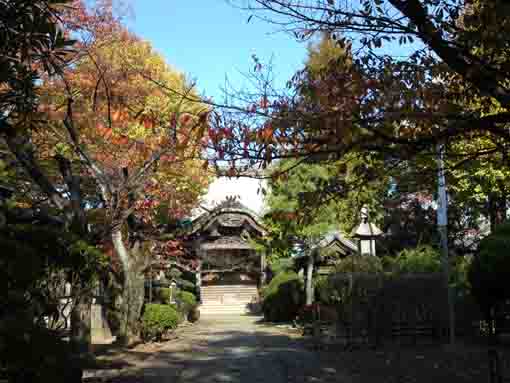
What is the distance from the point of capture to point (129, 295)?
A: 15820 millimetres

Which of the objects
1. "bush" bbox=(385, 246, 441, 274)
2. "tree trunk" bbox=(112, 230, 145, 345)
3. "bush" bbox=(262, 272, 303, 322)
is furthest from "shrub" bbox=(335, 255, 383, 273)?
"tree trunk" bbox=(112, 230, 145, 345)

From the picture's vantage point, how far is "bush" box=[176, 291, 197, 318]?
85.4ft

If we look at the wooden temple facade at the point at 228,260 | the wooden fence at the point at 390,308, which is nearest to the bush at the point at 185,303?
the wooden temple facade at the point at 228,260

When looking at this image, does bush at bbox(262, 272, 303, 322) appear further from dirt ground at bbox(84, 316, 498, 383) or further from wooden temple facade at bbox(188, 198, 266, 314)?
dirt ground at bbox(84, 316, 498, 383)

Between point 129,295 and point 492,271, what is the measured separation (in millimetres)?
9077

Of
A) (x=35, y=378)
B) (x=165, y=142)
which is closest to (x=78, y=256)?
(x=35, y=378)

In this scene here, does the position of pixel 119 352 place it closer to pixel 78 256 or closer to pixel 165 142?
pixel 165 142

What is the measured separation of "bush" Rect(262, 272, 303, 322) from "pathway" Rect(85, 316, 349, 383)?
439cm

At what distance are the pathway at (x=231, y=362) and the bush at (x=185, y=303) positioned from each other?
5.52m

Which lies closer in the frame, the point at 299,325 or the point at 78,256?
the point at 78,256

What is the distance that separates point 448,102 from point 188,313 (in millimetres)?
22134

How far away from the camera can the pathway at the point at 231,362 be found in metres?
11.0

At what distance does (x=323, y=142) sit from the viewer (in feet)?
21.6

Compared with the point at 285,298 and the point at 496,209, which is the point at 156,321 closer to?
the point at 285,298
